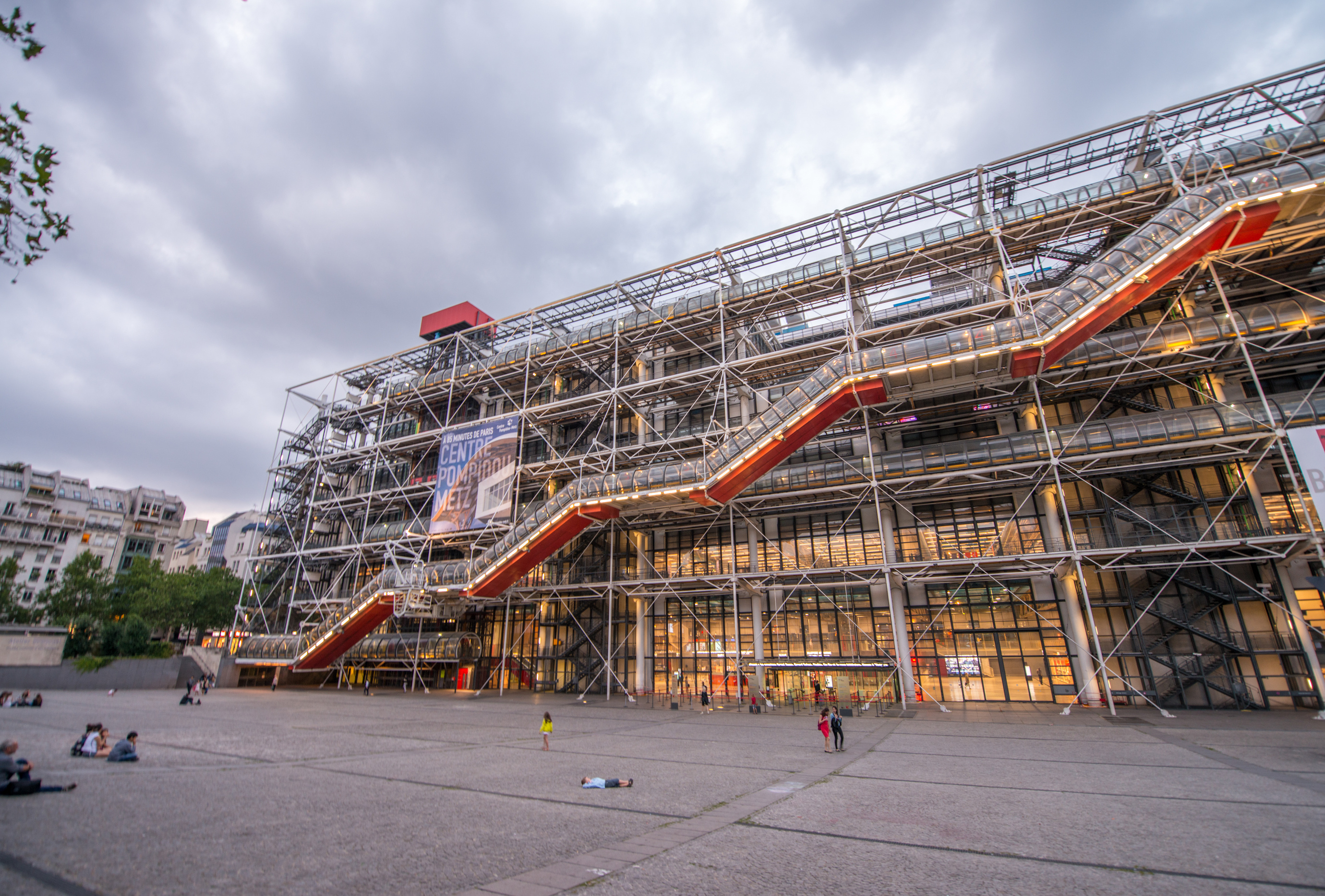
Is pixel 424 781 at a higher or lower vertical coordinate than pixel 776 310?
lower

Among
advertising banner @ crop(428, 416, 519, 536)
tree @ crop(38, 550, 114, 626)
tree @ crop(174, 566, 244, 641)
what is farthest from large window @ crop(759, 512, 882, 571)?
tree @ crop(38, 550, 114, 626)

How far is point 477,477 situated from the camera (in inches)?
1075

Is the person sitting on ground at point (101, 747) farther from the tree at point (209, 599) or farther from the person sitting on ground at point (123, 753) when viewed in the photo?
the tree at point (209, 599)

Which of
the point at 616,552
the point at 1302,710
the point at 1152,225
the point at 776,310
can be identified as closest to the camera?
the point at 1302,710

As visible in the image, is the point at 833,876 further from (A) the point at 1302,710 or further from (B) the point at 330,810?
(A) the point at 1302,710

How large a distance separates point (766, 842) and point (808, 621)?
17.9m

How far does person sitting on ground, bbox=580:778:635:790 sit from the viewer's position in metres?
7.62

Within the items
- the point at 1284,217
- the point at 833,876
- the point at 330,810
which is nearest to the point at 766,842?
the point at 833,876

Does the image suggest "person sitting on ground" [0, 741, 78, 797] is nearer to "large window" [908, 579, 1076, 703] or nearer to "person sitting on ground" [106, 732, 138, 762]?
"person sitting on ground" [106, 732, 138, 762]

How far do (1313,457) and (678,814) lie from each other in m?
16.0

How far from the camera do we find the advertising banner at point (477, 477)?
86.8ft

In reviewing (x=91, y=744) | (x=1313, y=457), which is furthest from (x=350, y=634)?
(x=1313, y=457)

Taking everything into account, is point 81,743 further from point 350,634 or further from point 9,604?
point 9,604

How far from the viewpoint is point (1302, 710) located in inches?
611
